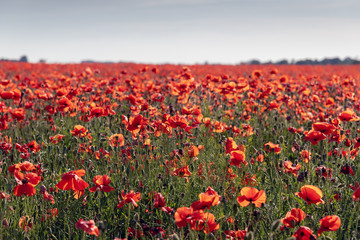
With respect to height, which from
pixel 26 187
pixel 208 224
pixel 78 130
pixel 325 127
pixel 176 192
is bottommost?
pixel 176 192

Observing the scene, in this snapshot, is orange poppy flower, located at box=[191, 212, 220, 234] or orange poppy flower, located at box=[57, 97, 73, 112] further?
orange poppy flower, located at box=[57, 97, 73, 112]

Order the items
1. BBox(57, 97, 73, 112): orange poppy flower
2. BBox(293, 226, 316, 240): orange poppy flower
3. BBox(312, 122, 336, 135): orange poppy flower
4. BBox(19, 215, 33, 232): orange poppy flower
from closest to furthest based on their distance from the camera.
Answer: BBox(293, 226, 316, 240): orange poppy flower, BBox(19, 215, 33, 232): orange poppy flower, BBox(312, 122, 336, 135): orange poppy flower, BBox(57, 97, 73, 112): orange poppy flower

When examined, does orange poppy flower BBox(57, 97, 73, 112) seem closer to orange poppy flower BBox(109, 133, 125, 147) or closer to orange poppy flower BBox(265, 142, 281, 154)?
orange poppy flower BBox(109, 133, 125, 147)

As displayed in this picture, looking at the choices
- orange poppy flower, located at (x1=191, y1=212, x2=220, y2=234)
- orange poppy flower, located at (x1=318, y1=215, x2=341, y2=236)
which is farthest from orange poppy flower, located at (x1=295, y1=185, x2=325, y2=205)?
orange poppy flower, located at (x1=191, y1=212, x2=220, y2=234)

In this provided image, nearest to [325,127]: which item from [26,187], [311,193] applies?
[311,193]

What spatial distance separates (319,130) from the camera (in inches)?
92.7

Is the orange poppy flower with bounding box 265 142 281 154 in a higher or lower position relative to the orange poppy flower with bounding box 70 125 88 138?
lower

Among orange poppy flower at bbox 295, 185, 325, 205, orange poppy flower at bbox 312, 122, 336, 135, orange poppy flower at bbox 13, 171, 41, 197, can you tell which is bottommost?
orange poppy flower at bbox 13, 171, 41, 197

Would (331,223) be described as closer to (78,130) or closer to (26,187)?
(26,187)

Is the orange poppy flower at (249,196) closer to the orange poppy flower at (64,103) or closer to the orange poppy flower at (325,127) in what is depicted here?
the orange poppy flower at (325,127)

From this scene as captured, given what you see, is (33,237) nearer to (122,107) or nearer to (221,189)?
(221,189)

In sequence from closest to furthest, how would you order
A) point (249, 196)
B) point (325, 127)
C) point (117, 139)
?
1. point (249, 196)
2. point (325, 127)
3. point (117, 139)

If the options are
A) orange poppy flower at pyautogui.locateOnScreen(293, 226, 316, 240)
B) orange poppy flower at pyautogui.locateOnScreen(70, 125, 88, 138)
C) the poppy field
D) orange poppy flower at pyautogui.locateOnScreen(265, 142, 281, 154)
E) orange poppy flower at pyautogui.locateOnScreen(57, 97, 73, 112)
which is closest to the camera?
orange poppy flower at pyautogui.locateOnScreen(293, 226, 316, 240)

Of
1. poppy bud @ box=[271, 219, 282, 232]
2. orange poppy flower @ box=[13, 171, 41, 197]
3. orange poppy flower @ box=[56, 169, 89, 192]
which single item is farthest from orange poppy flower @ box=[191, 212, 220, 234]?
orange poppy flower @ box=[13, 171, 41, 197]
